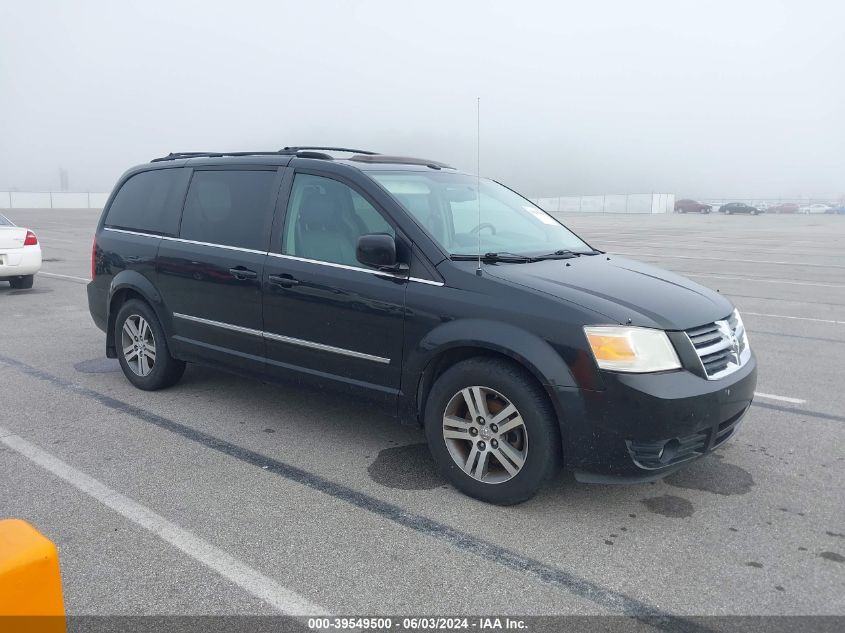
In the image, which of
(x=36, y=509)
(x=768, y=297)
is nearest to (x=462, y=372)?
(x=36, y=509)

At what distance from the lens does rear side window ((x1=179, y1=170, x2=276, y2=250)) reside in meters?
4.66

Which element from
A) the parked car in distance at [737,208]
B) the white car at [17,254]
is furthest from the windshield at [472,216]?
the parked car in distance at [737,208]

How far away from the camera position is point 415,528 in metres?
3.39

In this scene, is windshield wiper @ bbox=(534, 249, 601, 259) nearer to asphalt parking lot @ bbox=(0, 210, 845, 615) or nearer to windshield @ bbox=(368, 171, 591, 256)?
windshield @ bbox=(368, 171, 591, 256)

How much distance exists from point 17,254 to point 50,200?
51116 mm

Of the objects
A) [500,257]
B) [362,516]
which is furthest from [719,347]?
[362,516]

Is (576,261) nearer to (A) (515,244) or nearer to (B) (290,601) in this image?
(A) (515,244)

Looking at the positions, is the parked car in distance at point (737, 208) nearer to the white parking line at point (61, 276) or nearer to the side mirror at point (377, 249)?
the white parking line at point (61, 276)

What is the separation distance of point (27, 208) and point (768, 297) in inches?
2200

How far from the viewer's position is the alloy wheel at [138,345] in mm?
5512

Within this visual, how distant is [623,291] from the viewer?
12.2 ft

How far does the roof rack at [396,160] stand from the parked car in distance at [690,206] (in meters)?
72.2

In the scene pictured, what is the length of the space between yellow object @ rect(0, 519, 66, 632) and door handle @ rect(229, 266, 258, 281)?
119 inches

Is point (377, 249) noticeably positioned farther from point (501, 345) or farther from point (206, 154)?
point (206, 154)
